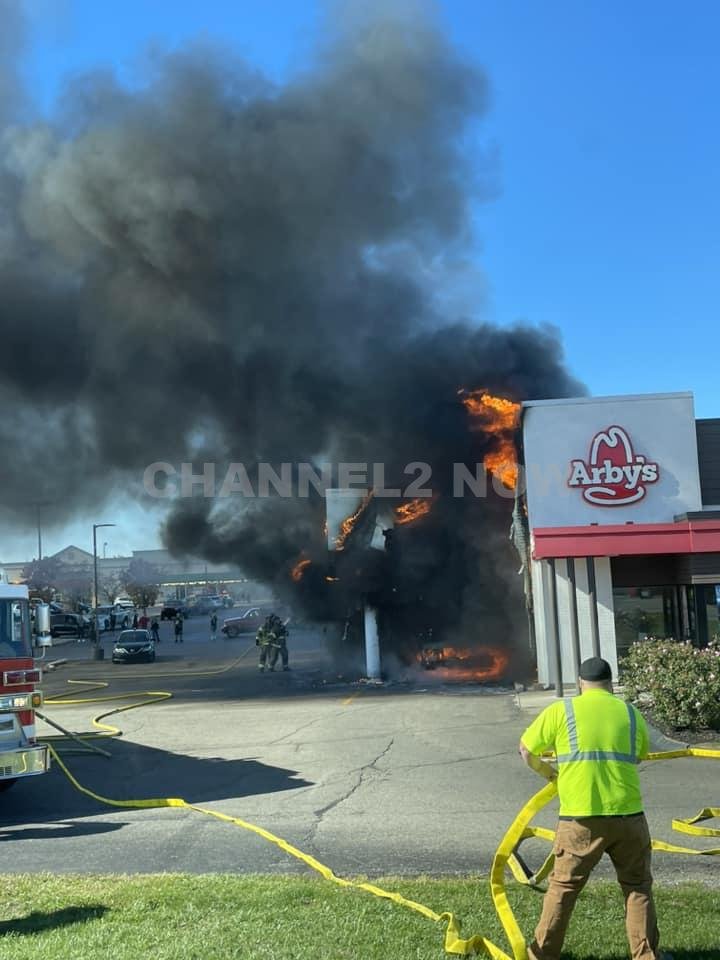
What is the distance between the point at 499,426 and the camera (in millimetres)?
18828

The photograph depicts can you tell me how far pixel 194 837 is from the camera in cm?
674

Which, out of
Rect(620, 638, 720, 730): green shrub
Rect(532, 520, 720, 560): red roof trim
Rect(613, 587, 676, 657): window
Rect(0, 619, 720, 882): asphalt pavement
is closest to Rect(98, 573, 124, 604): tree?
Rect(0, 619, 720, 882): asphalt pavement

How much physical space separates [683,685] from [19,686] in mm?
7094

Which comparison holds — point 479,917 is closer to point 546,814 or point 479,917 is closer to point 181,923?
point 181,923

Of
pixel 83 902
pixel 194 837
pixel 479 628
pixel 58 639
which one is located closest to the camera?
pixel 83 902

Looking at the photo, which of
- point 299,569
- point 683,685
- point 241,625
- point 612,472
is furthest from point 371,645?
point 241,625

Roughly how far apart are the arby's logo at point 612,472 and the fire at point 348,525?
5.70m

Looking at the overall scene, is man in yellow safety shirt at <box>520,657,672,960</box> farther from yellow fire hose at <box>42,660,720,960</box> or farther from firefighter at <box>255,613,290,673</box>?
firefighter at <box>255,613,290,673</box>

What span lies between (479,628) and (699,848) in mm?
13141

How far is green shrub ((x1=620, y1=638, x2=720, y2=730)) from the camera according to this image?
395 inches

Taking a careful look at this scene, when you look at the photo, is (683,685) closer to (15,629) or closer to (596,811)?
(596,811)

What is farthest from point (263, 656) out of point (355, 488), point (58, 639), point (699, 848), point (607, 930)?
point (58, 639)

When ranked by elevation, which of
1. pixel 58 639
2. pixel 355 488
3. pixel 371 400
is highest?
pixel 371 400

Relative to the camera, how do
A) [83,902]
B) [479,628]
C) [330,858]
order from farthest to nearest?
[479,628] → [330,858] → [83,902]
